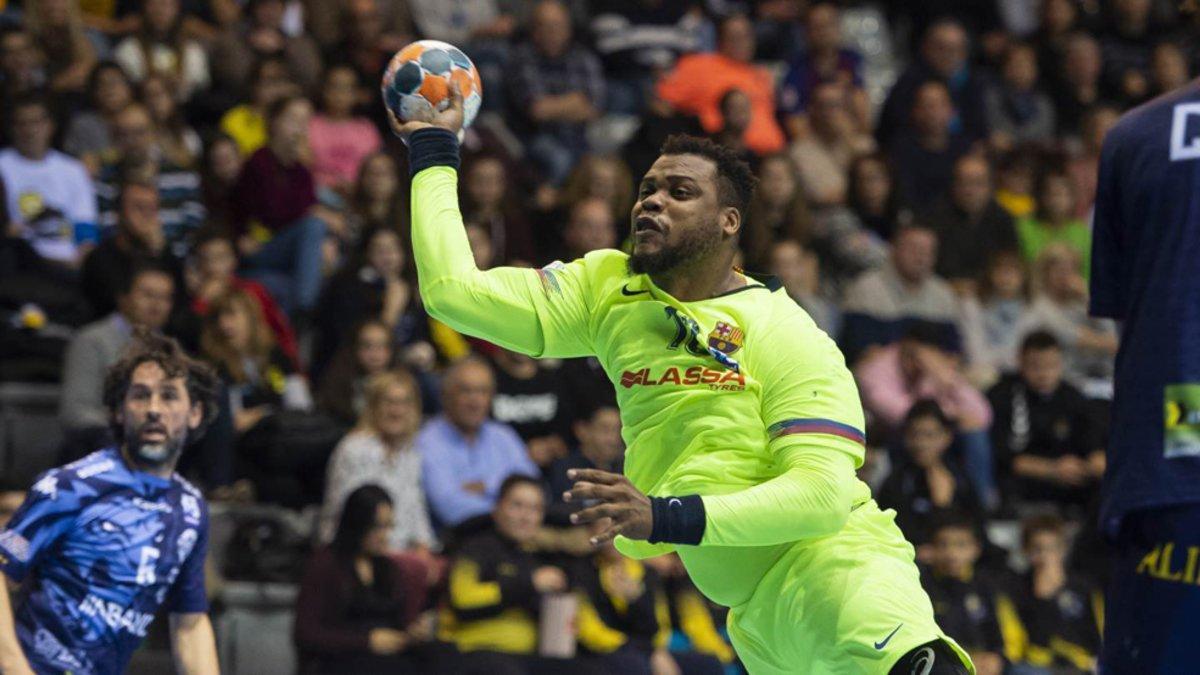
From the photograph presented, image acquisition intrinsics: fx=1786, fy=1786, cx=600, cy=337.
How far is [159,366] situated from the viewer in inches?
268

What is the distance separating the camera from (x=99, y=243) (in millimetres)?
11391

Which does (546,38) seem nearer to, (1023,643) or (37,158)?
(37,158)

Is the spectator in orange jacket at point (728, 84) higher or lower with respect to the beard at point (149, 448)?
higher

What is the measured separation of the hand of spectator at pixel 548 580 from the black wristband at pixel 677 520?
5.53m

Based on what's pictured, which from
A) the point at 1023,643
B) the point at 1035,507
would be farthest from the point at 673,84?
the point at 1023,643

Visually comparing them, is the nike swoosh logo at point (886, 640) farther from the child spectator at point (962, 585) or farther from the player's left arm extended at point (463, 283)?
the child spectator at point (962, 585)

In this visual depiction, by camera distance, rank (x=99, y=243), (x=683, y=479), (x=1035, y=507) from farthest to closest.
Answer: (x=1035, y=507) → (x=99, y=243) → (x=683, y=479)

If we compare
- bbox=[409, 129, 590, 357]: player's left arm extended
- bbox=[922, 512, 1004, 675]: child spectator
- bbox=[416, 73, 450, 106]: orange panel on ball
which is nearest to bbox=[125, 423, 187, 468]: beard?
bbox=[409, 129, 590, 357]: player's left arm extended

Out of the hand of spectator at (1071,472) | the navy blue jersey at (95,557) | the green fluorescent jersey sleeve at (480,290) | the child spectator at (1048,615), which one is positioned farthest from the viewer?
the hand of spectator at (1071,472)

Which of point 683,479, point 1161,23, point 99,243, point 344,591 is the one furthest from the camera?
point 1161,23

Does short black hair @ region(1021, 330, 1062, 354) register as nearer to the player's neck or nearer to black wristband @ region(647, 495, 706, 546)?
the player's neck

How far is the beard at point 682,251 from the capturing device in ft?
18.4

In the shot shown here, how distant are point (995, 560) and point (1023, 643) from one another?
56cm

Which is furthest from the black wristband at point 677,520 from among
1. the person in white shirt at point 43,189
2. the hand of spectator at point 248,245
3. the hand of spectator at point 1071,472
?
the hand of spectator at point 1071,472
